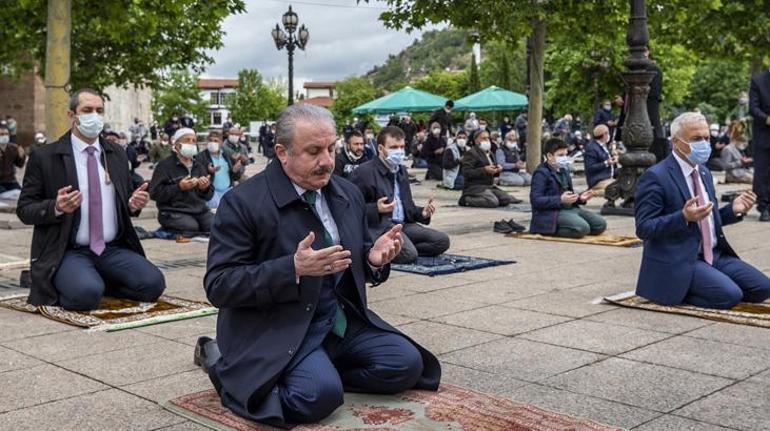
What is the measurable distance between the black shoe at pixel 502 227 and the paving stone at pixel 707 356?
6.74 m

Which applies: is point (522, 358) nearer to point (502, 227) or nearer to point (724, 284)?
point (724, 284)

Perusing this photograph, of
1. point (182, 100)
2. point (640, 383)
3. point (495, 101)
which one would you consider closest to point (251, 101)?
point (182, 100)

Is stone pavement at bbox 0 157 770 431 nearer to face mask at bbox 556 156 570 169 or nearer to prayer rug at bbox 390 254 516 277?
prayer rug at bbox 390 254 516 277

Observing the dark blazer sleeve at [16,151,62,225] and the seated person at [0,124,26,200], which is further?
the seated person at [0,124,26,200]

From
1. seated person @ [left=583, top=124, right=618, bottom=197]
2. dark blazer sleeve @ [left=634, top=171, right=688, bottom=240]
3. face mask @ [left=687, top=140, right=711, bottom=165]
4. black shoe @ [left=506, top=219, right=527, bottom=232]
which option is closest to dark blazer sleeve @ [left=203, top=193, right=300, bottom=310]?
dark blazer sleeve @ [left=634, top=171, right=688, bottom=240]

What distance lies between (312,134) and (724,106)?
78.3 meters

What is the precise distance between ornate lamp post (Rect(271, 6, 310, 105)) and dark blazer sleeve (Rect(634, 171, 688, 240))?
2302 centimetres

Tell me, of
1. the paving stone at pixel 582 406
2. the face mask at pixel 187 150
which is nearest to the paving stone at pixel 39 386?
the paving stone at pixel 582 406

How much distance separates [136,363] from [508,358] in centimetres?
221

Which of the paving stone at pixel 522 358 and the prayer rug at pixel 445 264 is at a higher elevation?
the prayer rug at pixel 445 264

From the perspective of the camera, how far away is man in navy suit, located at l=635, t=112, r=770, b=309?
7.25 m

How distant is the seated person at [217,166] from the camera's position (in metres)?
13.9

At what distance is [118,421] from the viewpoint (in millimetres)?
4656

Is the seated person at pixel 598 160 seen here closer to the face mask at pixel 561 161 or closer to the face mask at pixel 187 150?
the face mask at pixel 561 161
